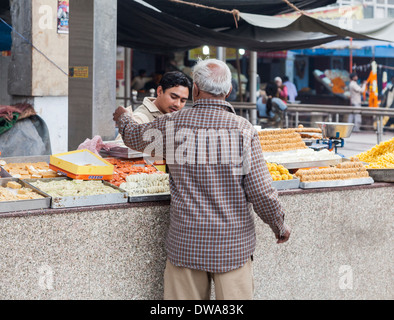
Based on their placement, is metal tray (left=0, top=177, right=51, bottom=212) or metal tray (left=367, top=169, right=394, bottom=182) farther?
metal tray (left=367, top=169, right=394, bottom=182)

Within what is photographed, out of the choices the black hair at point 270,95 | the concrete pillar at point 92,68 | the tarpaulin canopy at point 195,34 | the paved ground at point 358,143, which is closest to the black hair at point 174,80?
the concrete pillar at point 92,68

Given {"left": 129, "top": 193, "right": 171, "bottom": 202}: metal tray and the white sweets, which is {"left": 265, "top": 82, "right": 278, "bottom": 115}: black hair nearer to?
the white sweets

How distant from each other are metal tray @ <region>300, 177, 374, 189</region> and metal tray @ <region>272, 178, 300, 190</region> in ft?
0.15

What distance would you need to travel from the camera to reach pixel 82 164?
373 cm

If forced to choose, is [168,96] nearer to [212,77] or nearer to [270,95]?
[212,77]

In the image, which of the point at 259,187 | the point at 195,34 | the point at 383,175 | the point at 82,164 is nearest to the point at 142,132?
the point at 82,164

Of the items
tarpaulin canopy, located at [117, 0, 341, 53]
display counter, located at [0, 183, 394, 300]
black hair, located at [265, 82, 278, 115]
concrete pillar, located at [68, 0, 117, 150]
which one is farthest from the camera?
Result: black hair, located at [265, 82, 278, 115]

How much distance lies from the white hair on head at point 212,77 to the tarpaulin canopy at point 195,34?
6178 millimetres

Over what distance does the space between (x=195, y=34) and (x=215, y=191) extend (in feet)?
24.2

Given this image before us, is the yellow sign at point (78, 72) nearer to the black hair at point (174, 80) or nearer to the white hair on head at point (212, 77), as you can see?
the black hair at point (174, 80)

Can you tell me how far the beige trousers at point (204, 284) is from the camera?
3018 mm

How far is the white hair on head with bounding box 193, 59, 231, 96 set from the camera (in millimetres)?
2994

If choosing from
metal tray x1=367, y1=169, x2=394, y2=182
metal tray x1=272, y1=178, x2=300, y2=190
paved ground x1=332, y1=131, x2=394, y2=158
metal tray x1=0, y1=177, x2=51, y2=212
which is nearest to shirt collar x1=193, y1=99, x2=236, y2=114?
metal tray x1=0, y1=177, x2=51, y2=212
